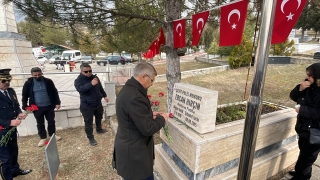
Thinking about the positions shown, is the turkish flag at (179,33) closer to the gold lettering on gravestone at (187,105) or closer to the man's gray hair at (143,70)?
the gold lettering on gravestone at (187,105)

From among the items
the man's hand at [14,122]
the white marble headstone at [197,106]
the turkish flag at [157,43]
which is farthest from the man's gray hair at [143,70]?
the turkish flag at [157,43]

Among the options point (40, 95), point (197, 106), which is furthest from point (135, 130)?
point (40, 95)

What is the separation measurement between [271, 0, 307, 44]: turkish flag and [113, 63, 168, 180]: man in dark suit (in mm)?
1375

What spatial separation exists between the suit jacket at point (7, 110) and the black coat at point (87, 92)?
3.44 ft

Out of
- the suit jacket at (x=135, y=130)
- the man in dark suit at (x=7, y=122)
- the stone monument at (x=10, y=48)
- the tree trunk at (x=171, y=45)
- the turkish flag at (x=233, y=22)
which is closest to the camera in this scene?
the suit jacket at (x=135, y=130)

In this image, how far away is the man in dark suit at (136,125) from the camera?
1595mm

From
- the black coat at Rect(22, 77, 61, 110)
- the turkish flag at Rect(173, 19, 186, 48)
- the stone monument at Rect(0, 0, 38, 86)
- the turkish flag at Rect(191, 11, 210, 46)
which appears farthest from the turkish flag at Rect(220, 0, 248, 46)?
the stone monument at Rect(0, 0, 38, 86)

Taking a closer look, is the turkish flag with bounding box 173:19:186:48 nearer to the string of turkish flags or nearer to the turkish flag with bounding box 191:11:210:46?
the string of turkish flags

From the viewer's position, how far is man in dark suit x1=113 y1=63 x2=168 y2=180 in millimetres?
1595

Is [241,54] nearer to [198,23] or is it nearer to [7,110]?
[198,23]

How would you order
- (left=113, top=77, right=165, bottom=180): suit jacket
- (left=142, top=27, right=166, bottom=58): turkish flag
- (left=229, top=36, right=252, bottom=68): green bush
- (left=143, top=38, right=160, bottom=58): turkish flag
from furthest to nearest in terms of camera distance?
1. (left=229, top=36, right=252, bottom=68): green bush
2. (left=143, top=38, right=160, bottom=58): turkish flag
3. (left=142, top=27, right=166, bottom=58): turkish flag
4. (left=113, top=77, right=165, bottom=180): suit jacket

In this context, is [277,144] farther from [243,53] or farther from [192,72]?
[243,53]

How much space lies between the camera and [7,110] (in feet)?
8.63

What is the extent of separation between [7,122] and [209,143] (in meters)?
2.71
